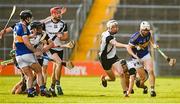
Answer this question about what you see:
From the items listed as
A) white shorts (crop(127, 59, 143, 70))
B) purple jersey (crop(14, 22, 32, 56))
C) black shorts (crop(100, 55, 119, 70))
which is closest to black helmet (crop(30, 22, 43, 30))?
purple jersey (crop(14, 22, 32, 56))

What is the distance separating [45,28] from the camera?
2002 cm

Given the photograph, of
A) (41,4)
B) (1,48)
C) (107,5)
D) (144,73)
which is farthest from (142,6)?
(144,73)

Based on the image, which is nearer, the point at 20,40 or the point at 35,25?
the point at 20,40

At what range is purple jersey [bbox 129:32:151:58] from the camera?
19.9 m

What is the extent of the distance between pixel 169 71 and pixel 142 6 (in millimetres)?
5549

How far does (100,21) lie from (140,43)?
63.3 ft

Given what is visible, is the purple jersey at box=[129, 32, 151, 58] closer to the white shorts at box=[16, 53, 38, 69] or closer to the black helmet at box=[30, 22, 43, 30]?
the black helmet at box=[30, 22, 43, 30]

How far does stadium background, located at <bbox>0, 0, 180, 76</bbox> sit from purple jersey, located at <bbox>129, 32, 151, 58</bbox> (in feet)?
43.7

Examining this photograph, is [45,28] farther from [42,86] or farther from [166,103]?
[166,103]

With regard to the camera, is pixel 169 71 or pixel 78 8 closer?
pixel 169 71

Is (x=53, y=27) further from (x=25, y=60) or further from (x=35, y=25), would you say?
(x=25, y=60)

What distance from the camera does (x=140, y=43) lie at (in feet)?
66.1

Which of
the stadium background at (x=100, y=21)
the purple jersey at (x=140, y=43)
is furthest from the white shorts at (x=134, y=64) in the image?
the stadium background at (x=100, y=21)

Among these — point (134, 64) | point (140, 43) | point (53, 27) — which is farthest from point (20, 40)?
point (140, 43)
